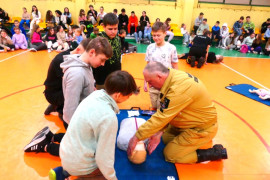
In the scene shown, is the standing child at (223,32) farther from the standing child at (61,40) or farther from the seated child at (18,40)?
the seated child at (18,40)

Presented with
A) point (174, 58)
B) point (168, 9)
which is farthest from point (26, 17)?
point (174, 58)

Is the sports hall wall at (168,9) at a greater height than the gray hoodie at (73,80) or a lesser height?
greater

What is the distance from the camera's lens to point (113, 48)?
3.43 meters

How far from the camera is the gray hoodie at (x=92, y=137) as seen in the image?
1472 mm

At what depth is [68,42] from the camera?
983 cm

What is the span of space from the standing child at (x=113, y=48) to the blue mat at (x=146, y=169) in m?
1.46

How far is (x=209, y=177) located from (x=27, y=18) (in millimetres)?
14172

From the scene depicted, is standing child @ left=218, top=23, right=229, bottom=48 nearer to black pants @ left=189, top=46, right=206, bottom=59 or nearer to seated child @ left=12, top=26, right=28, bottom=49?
black pants @ left=189, top=46, right=206, bottom=59

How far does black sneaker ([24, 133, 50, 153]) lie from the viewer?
2746 mm

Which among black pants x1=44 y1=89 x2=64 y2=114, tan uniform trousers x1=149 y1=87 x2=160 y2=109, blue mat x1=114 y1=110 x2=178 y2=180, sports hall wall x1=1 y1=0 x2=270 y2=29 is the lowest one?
blue mat x1=114 y1=110 x2=178 y2=180

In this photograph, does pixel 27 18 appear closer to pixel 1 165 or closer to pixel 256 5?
pixel 1 165

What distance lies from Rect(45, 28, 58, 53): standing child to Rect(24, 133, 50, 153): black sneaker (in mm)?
7418

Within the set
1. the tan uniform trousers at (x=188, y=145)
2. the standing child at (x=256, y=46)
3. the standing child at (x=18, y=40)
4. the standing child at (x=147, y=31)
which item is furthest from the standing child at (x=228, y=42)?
the standing child at (x=18, y=40)

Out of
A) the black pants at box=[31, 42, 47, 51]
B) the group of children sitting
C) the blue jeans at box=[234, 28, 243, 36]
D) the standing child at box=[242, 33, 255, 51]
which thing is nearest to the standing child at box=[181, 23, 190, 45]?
the group of children sitting
